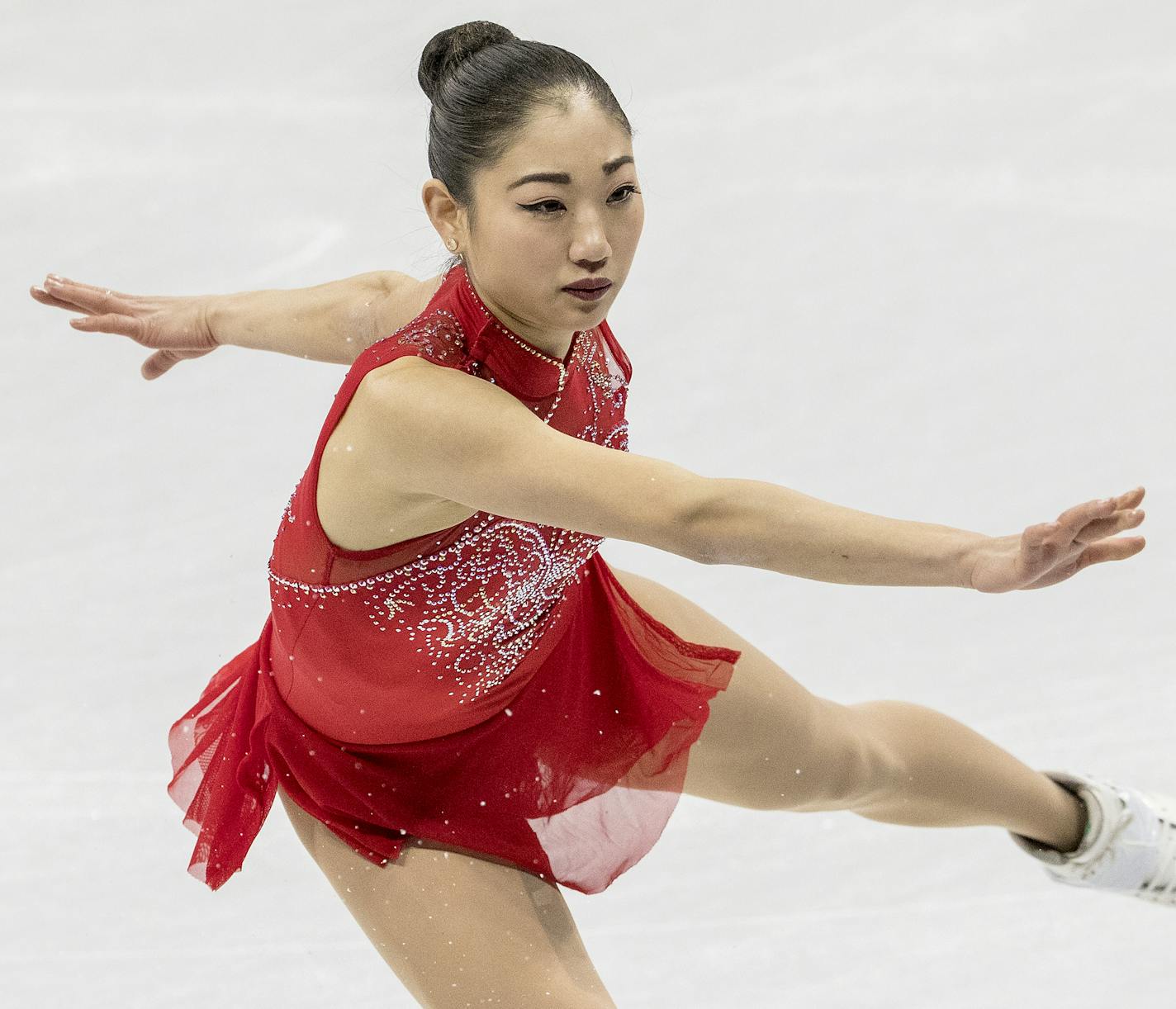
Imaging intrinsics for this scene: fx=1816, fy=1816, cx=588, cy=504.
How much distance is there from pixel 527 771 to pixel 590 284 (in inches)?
28.8

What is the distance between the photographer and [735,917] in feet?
10.7

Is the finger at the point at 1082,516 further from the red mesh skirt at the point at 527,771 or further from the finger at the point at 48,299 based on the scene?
the finger at the point at 48,299

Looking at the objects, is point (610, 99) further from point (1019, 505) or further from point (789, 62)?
point (789, 62)

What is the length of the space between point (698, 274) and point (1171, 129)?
152 centimetres

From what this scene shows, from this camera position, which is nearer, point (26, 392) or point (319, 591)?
point (319, 591)

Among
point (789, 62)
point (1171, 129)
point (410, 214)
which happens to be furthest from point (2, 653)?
point (1171, 129)

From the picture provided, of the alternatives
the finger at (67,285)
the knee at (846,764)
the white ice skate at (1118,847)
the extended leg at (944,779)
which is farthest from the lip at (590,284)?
the white ice skate at (1118,847)

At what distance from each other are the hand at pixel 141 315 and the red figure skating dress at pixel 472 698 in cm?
61

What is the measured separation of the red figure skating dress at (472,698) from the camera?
92.2 inches

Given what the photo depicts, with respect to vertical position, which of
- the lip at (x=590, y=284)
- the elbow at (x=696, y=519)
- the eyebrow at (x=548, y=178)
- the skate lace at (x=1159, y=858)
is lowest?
the skate lace at (x=1159, y=858)

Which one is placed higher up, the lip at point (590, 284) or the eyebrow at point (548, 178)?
the eyebrow at point (548, 178)

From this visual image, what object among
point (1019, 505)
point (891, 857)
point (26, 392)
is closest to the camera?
point (891, 857)

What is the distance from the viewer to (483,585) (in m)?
2.36

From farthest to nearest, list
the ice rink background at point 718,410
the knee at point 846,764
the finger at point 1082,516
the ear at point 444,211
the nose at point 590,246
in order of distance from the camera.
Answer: the ice rink background at point 718,410
the knee at point 846,764
the ear at point 444,211
the nose at point 590,246
the finger at point 1082,516
